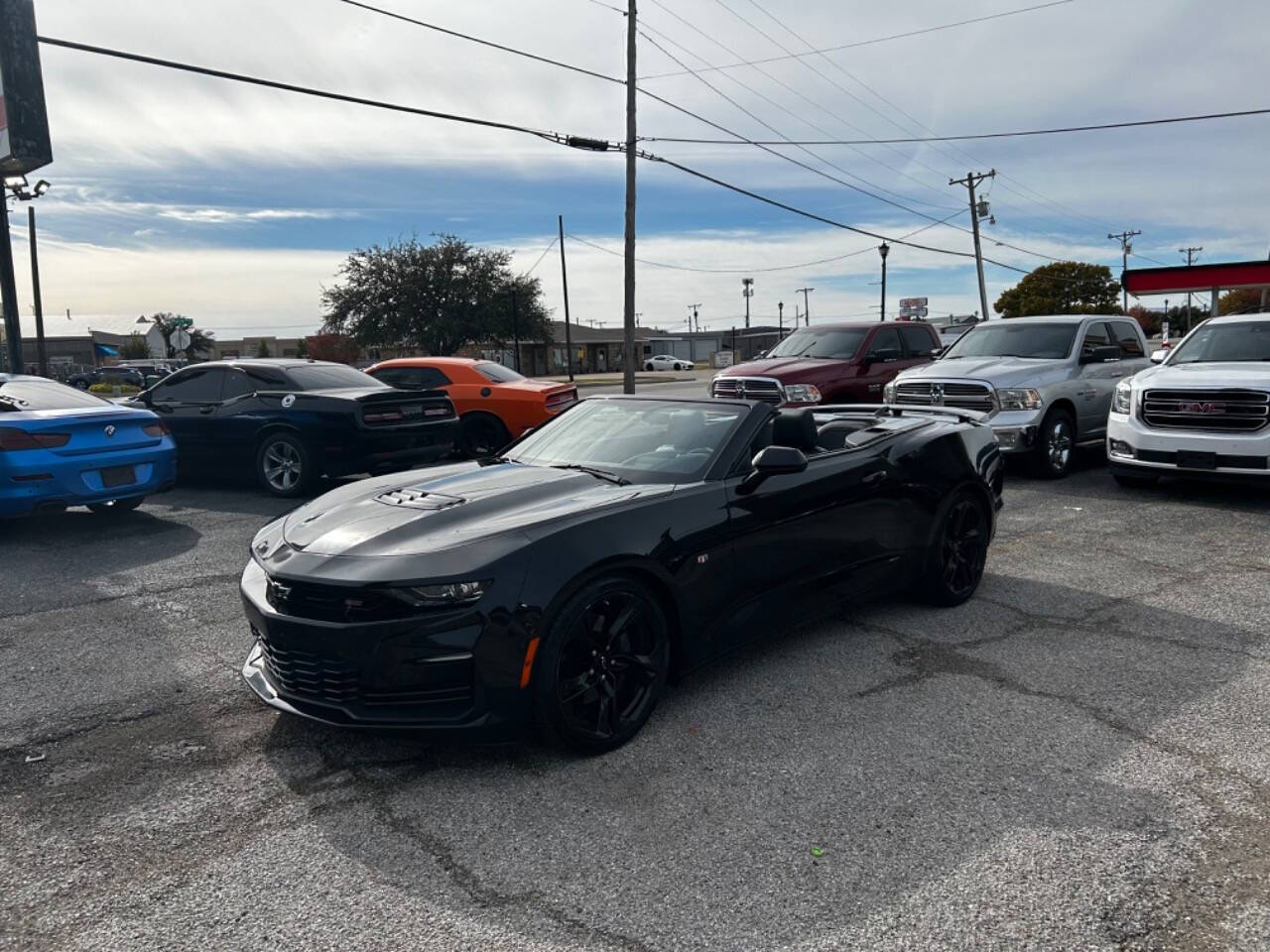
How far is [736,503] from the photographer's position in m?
4.04

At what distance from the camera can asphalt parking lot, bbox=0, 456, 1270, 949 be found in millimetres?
2490

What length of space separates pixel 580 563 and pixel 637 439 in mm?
1336

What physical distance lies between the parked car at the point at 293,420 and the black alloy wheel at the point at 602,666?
6270mm

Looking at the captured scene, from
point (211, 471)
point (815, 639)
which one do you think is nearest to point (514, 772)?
point (815, 639)

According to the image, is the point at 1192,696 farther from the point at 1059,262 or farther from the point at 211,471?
the point at 1059,262

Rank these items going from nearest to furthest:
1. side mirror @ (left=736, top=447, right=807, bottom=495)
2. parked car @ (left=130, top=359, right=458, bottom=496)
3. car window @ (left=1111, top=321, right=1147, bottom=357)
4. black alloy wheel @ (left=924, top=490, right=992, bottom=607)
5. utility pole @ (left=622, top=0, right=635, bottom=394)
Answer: side mirror @ (left=736, top=447, right=807, bottom=495)
black alloy wheel @ (left=924, top=490, right=992, bottom=607)
parked car @ (left=130, top=359, right=458, bottom=496)
car window @ (left=1111, top=321, right=1147, bottom=357)
utility pole @ (left=622, top=0, right=635, bottom=394)

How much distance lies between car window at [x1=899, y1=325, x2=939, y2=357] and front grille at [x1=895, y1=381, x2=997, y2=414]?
3.08 meters

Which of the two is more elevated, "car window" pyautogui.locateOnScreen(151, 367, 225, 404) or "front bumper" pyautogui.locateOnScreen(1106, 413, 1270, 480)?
"car window" pyautogui.locateOnScreen(151, 367, 225, 404)

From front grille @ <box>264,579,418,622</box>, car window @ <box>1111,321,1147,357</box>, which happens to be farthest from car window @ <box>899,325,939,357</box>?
front grille @ <box>264,579,418,622</box>

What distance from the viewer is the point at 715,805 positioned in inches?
122

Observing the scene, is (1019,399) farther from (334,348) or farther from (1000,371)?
(334,348)

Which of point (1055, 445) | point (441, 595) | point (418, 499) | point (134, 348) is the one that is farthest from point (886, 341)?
point (134, 348)

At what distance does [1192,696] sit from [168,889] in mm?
4069

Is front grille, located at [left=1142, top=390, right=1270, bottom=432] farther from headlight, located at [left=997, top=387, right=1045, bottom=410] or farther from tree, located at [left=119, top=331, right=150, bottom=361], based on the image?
tree, located at [left=119, top=331, right=150, bottom=361]
